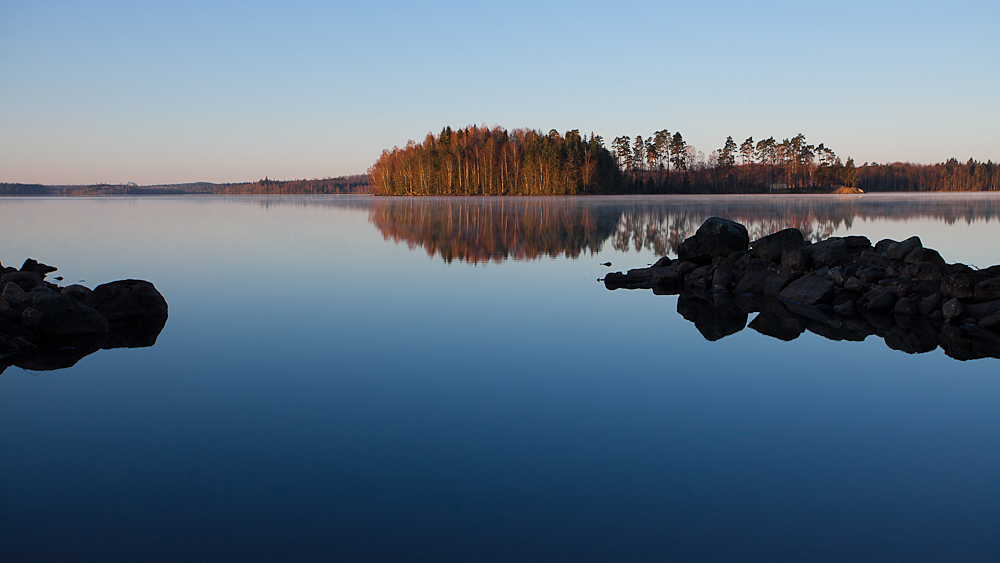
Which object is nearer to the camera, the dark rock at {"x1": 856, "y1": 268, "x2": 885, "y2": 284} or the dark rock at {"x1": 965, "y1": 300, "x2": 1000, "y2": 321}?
the dark rock at {"x1": 965, "y1": 300, "x2": 1000, "y2": 321}

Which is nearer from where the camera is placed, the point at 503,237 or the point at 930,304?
the point at 930,304

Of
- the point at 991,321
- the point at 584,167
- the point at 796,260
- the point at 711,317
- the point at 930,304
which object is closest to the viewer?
the point at 991,321

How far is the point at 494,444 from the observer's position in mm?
5465

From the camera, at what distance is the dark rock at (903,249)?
44.2 feet

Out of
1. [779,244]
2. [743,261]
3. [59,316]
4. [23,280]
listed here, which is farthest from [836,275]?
[23,280]

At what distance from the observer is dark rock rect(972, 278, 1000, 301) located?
10703mm

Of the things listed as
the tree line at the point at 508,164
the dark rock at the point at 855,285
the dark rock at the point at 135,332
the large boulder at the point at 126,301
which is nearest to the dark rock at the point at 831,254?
the dark rock at the point at 855,285

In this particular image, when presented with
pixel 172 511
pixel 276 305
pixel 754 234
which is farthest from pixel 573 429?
pixel 754 234

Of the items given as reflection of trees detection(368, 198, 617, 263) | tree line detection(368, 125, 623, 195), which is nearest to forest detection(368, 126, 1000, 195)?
tree line detection(368, 125, 623, 195)

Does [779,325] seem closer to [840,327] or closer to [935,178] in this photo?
[840,327]

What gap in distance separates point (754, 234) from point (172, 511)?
25933 millimetres

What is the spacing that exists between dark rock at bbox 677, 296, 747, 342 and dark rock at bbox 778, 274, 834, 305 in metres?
1.45

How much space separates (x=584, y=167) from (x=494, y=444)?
9550cm

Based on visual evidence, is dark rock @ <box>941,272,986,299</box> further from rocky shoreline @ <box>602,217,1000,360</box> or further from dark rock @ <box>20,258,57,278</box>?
dark rock @ <box>20,258,57,278</box>
